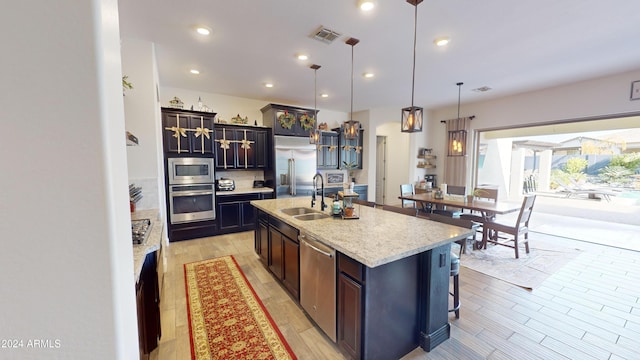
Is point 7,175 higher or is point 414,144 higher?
point 414,144

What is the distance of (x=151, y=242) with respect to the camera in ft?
6.31

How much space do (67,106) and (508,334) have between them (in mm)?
3189

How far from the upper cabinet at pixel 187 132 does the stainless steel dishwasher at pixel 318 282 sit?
10.9 ft

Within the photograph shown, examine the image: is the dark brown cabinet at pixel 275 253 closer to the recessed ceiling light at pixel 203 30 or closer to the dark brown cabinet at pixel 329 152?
the recessed ceiling light at pixel 203 30

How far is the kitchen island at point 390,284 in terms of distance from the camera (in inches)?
67.3

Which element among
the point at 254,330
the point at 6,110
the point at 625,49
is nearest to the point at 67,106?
the point at 6,110

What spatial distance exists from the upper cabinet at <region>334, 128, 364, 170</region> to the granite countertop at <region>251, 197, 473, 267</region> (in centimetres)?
407

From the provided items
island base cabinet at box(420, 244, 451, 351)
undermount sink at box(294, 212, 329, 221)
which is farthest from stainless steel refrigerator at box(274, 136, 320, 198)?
island base cabinet at box(420, 244, 451, 351)

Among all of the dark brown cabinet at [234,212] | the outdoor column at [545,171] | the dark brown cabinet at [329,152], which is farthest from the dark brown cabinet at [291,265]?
the outdoor column at [545,171]

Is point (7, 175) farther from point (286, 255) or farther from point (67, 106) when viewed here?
point (286, 255)

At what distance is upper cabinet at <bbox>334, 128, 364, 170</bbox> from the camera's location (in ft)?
22.3

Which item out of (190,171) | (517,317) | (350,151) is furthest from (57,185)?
(350,151)

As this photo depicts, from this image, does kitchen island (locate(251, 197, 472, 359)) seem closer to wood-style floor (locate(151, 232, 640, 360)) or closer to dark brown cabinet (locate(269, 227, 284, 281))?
wood-style floor (locate(151, 232, 640, 360))

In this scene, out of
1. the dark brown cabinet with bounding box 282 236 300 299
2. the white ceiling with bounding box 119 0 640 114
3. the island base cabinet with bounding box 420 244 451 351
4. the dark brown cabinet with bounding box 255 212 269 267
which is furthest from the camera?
the dark brown cabinet with bounding box 255 212 269 267
